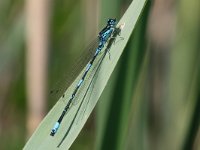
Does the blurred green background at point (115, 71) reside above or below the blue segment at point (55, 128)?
above

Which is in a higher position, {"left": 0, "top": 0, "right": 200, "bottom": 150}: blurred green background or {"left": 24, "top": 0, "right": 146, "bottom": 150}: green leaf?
{"left": 0, "top": 0, "right": 200, "bottom": 150}: blurred green background

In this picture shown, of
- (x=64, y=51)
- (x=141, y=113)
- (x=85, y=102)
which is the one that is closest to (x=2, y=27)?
(x=64, y=51)

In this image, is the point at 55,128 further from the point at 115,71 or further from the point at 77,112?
the point at 115,71

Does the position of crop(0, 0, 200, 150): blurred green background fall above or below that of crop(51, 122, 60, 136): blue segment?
above

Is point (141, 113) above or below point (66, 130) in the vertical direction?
above

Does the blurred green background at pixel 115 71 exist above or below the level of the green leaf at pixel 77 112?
above

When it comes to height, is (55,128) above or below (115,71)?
below

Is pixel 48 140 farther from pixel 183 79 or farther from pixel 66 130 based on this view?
pixel 183 79

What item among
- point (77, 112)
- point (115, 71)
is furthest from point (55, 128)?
point (115, 71)
